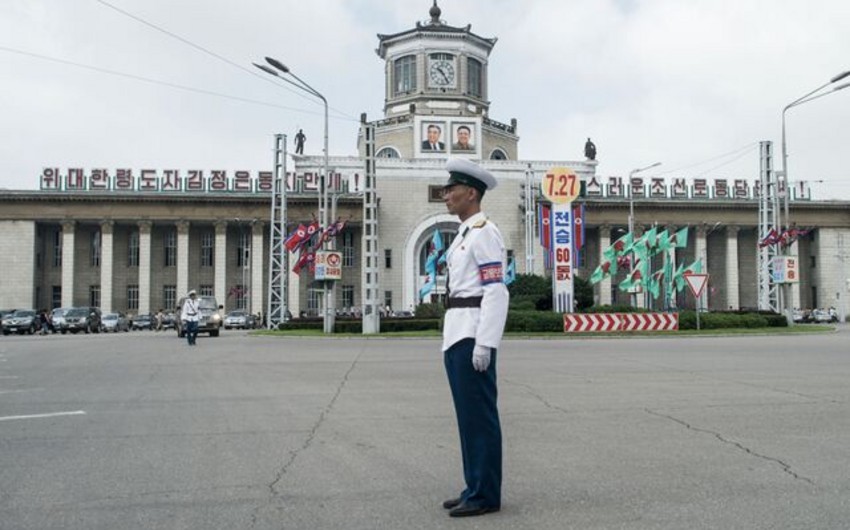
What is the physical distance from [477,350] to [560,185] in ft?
101

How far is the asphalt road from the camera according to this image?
4934 millimetres

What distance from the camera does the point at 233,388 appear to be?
Answer: 489 inches

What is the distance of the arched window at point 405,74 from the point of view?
237ft

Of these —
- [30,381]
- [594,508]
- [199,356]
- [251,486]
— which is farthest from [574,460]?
[199,356]

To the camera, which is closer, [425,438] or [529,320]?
[425,438]

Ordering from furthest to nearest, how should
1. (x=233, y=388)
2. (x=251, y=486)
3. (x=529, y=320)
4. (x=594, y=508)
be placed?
(x=529, y=320) → (x=233, y=388) → (x=251, y=486) → (x=594, y=508)

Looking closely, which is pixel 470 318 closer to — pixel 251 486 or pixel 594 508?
pixel 594 508

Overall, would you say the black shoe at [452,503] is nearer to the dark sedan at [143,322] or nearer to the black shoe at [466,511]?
the black shoe at [466,511]

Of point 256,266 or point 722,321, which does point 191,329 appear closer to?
point 722,321

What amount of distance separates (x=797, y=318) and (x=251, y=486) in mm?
73532

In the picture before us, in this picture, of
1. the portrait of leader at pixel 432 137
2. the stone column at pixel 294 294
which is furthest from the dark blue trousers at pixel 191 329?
the portrait of leader at pixel 432 137

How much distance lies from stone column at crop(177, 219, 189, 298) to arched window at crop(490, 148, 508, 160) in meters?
29.4

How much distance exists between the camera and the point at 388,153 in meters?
74.7

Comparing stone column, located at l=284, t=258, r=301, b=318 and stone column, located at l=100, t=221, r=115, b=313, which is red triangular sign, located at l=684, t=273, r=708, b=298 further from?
stone column, located at l=100, t=221, r=115, b=313
